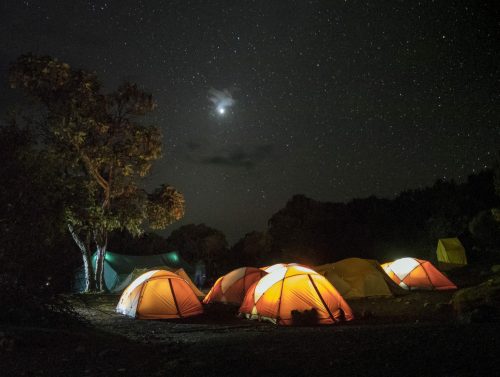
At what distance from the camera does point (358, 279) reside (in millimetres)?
17609

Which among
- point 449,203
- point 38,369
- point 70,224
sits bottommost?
point 38,369

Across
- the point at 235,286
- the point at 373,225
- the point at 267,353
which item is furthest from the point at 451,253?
the point at 267,353

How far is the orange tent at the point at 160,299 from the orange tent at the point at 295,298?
2.35 m

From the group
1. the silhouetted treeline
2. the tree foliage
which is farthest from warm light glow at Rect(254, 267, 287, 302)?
the tree foliage

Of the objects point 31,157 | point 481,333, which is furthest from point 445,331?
point 31,157

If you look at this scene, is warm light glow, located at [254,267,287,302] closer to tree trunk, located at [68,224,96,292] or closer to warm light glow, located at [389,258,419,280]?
warm light glow, located at [389,258,419,280]

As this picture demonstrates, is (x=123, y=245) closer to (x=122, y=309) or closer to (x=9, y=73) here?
(x=9, y=73)

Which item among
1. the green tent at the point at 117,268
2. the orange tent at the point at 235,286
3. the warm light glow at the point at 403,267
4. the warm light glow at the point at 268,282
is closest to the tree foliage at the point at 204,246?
the green tent at the point at 117,268

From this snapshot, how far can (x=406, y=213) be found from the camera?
160ft

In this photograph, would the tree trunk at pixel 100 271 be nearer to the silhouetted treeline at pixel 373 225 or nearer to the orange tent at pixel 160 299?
the orange tent at pixel 160 299

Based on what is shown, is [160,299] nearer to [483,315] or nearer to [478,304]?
[478,304]

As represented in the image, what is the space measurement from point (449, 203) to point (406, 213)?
21.9 feet

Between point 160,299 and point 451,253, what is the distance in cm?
2981

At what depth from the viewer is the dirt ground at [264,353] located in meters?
6.01
